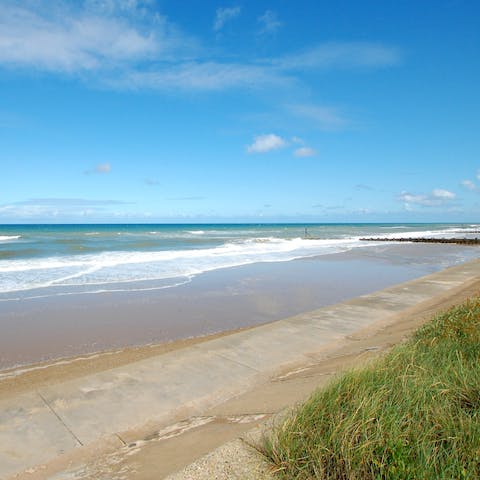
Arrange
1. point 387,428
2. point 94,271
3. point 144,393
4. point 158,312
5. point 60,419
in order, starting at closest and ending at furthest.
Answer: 1. point 387,428
2. point 60,419
3. point 144,393
4. point 158,312
5. point 94,271

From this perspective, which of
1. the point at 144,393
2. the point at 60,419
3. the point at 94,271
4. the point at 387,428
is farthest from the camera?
the point at 94,271

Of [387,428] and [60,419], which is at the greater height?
[387,428]

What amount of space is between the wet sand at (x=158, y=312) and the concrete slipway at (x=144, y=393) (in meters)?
1.48

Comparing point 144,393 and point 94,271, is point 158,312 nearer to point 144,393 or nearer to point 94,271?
point 144,393

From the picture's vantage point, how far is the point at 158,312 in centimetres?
1006

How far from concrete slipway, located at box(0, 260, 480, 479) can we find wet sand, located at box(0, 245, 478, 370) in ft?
4.86

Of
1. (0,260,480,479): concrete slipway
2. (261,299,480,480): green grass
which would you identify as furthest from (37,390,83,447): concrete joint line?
(261,299,480,480): green grass

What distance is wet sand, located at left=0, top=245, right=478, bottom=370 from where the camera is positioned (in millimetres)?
7656

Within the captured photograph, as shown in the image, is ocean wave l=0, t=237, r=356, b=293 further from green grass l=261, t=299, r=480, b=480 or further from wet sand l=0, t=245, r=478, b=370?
green grass l=261, t=299, r=480, b=480

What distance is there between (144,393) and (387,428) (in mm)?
3025

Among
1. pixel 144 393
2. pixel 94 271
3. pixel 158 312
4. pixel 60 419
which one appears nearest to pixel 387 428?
pixel 144 393

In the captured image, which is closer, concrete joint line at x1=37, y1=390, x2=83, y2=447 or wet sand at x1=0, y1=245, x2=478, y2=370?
concrete joint line at x1=37, y1=390, x2=83, y2=447

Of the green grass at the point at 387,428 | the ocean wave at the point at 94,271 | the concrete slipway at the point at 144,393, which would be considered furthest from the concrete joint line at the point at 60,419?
the ocean wave at the point at 94,271

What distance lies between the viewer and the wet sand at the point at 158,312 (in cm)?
766
